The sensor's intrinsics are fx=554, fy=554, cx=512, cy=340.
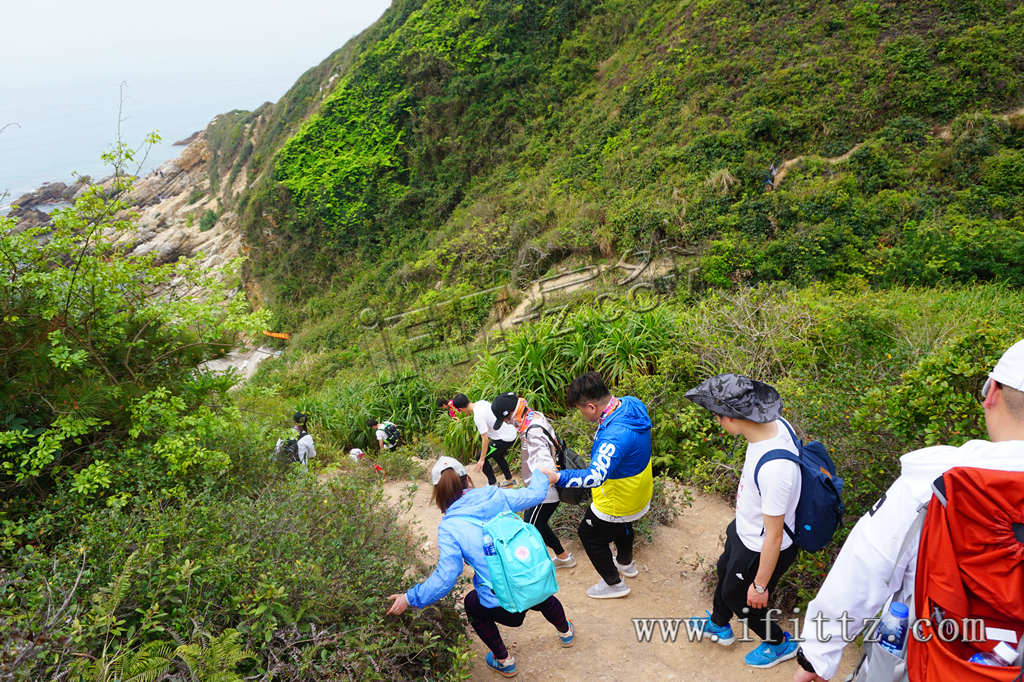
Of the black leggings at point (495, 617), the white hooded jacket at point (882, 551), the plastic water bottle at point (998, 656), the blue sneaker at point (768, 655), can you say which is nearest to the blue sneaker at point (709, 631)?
the blue sneaker at point (768, 655)

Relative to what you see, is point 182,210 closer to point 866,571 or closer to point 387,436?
point 387,436

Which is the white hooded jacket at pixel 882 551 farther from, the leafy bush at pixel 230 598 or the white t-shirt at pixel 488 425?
the white t-shirt at pixel 488 425

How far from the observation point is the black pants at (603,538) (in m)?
3.46

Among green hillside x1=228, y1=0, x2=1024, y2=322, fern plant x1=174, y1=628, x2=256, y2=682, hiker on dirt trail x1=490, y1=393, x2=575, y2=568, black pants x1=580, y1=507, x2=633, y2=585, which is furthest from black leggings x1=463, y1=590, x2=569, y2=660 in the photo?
green hillside x1=228, y1=0, x2=1024, y2=322

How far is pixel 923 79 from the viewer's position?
516 inches

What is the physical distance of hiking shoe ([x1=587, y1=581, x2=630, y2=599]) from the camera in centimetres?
379

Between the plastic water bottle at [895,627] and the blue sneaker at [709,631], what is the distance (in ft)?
5.51

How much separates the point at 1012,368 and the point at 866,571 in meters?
0.68

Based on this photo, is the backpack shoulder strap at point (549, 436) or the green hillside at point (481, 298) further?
the backpack shoulder strap at point (549, 436)

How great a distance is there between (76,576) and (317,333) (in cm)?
1918

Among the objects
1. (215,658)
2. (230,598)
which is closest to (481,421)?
(230,598)

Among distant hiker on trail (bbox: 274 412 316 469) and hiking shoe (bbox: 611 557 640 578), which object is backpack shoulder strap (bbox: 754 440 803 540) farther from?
distant hiker on trail (bbox: 274 412 316 469)

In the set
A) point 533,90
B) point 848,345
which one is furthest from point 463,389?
point 533,90

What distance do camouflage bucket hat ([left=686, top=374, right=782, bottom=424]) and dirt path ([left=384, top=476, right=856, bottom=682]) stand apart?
1585mm
